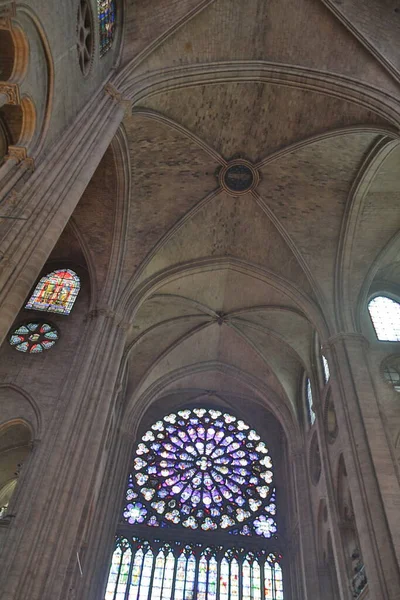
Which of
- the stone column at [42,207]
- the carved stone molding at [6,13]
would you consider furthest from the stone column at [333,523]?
the carved stone molding at [6,13]

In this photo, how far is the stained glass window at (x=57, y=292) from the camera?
13.8 m

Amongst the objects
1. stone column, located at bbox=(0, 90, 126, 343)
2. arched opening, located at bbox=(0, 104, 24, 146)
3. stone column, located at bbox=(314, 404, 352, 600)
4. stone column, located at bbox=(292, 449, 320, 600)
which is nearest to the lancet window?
stone column, located at bbox=(292, 449, 320, 600)

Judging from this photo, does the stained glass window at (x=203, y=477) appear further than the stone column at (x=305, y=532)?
Yes

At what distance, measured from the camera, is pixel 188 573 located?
15836 millimetres

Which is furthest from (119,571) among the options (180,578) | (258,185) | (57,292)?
(258,185)

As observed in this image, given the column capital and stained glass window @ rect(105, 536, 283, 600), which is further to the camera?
stained glass window @ rect(105, 536, 283, 600)

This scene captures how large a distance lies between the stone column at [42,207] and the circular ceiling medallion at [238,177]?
603cm

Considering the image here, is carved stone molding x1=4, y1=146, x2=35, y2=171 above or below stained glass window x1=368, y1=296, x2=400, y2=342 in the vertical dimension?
below

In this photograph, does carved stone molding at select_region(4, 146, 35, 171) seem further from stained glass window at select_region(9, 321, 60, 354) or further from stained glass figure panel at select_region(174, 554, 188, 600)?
stained glass figure panel at select_region(174, 554, 188, 600)

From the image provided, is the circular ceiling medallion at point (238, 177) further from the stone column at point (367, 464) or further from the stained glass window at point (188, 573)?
the stained glass window at point (188, 573)

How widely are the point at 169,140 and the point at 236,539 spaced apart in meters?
12.5

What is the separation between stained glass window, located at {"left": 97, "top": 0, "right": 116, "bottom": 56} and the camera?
1082 cm

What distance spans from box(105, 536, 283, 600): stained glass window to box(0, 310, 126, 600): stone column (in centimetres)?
550

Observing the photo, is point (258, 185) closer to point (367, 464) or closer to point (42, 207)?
point (367, 464)
